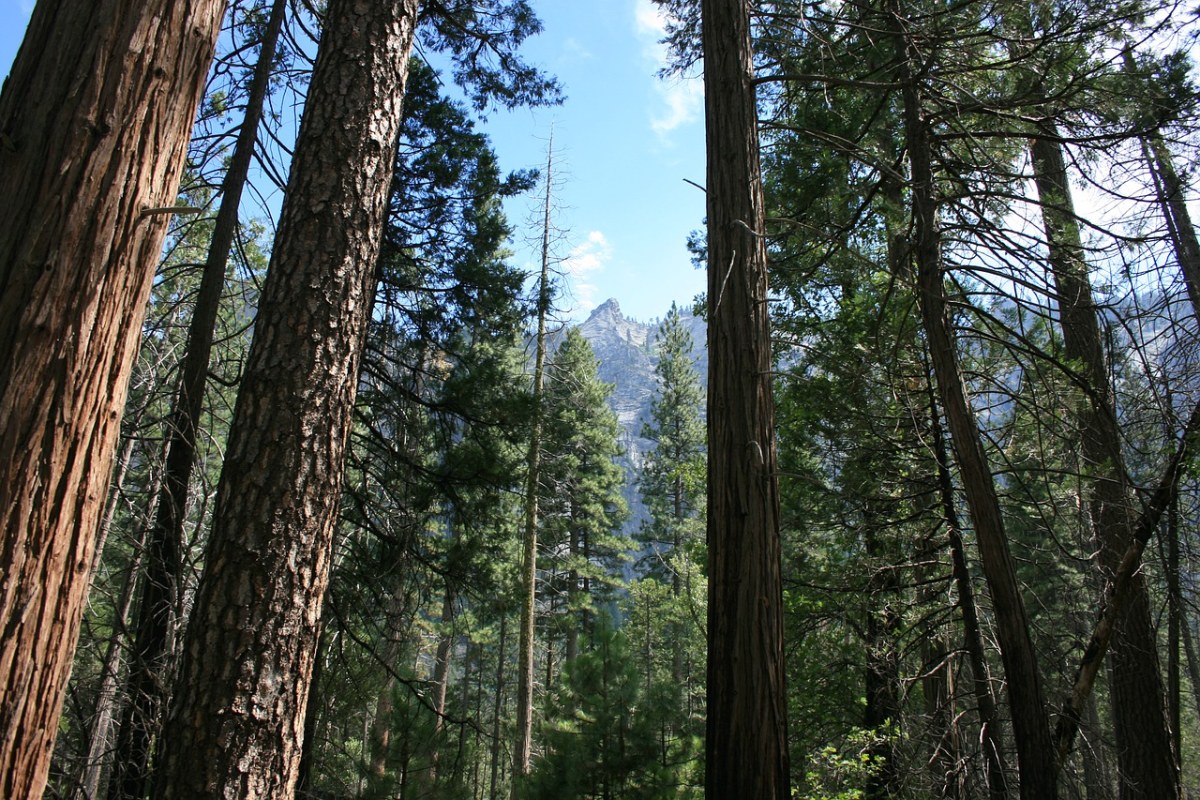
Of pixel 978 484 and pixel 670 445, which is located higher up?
pixel 670 445

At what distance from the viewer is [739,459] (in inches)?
126

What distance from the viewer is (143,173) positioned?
1922mm

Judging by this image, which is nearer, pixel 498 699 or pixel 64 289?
Result: pixel 64 289

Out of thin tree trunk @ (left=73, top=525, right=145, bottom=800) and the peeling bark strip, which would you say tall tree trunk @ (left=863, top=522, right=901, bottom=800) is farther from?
the peeling bark strip

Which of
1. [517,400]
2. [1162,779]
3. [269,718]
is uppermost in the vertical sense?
[517,400]

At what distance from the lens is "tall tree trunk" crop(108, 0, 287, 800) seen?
3.66 meters

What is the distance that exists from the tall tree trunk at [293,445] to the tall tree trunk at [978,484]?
2.93 m

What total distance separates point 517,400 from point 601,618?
3.52 metres

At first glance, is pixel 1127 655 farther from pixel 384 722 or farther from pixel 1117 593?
pixel 384 722

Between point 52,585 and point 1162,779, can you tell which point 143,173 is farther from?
point 1162,779

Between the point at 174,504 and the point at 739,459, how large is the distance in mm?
3022

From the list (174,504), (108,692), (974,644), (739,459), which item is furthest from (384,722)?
(739,459)

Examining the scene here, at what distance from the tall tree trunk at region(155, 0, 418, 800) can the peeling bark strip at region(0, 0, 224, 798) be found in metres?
0.92

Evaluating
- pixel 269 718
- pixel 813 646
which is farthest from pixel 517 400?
pixel 269 718
